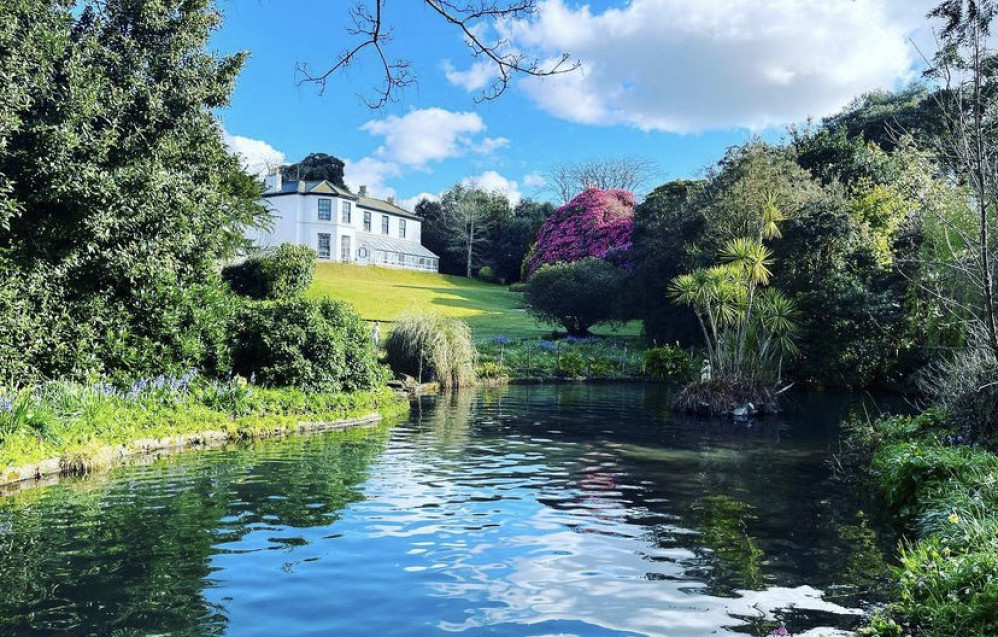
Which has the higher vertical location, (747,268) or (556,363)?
(747,268)

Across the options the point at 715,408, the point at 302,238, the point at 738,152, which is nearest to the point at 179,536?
the point at 715,408

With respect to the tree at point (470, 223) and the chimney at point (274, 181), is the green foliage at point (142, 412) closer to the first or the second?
the chimney at point (274, 181)

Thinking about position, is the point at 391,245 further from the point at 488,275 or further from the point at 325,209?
the point at 488,275

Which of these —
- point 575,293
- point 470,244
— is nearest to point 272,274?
point 575,293

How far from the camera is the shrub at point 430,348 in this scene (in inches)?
953

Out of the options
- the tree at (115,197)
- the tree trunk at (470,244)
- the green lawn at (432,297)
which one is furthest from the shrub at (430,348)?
the tree trunk at (470,244)

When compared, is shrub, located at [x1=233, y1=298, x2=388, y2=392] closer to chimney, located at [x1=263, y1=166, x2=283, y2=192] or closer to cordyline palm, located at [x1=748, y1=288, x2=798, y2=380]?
cordyline palm, located at [x1=748, y1=288, x2=798, y2=380]

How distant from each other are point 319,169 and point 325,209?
34.5 ft

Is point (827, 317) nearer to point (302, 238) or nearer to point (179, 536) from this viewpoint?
point (179, 536)

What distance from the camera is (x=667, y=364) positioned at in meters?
28.8

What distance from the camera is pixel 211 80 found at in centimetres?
1745

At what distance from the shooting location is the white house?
6050 cm

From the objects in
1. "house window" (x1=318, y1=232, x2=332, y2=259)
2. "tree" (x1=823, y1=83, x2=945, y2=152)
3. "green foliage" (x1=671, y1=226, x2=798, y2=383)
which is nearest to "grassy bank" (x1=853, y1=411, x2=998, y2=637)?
"green foliage" (x1=671, y1=226, x2=798, y2=383)

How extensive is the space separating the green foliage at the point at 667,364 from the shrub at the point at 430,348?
25.3 ft
